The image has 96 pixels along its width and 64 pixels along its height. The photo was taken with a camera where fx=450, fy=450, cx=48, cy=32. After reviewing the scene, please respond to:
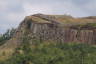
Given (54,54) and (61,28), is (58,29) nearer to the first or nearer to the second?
(61,28)

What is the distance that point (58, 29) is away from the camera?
54719 mm

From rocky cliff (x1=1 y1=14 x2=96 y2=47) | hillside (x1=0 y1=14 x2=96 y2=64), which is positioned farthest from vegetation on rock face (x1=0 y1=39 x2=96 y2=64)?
rocky cliff (x1=1 y1=14 x2=96 y2=47)

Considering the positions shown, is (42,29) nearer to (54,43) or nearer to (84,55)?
(54,43)

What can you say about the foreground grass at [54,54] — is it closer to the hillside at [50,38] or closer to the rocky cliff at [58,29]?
the hillside at [50,38]

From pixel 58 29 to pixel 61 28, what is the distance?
0.41 metres

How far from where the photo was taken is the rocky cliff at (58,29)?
5354 cm

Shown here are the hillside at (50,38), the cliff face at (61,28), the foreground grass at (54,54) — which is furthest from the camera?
the cliff face at (61,28)

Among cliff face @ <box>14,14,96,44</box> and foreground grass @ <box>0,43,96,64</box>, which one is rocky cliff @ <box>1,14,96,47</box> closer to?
cliff face @ <box>14,14,96,44</box>

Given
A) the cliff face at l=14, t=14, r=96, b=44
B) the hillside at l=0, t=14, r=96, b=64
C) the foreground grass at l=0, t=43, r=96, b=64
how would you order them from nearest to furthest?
1. the foreground grass at l=0, t=43, r=96, b=64
2. the hillside at l=0, t=14, r=96, b=64
3. the cliff face at l=14, t=14, r=96, b=44

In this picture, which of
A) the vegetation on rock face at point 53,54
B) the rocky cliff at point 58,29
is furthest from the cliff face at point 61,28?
the vegetation on rock face at point 53,54

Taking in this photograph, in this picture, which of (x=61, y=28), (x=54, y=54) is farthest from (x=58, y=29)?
(x=54, y=54)

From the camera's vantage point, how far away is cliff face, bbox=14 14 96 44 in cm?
5350

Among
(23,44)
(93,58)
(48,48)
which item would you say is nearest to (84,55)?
(93,58)

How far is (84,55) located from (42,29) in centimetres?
891
